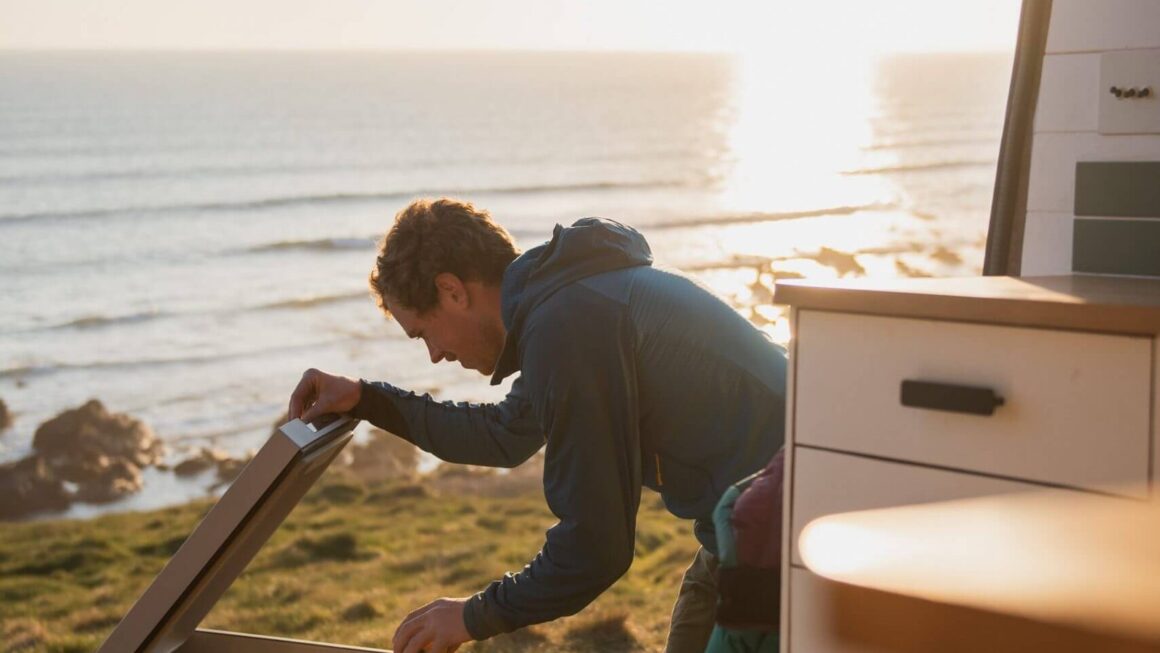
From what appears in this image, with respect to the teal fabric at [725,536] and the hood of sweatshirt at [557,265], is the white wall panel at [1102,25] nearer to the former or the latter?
the hood of sweatshirt at [557,265]

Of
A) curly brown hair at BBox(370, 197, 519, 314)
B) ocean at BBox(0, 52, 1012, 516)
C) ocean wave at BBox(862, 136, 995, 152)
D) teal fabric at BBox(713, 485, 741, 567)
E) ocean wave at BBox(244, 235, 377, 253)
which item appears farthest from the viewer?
ocean wave at BBox(862, 136, 995, 152)

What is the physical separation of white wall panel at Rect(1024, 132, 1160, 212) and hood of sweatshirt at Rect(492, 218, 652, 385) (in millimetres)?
897

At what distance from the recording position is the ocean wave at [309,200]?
27984mm

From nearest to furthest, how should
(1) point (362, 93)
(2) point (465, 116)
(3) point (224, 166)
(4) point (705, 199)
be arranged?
(4) point (705, 199) < (3) point (224, 166) < (2) point (465, 116) < (1) point (362, 93)

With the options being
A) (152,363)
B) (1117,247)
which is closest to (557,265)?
(1117,247)

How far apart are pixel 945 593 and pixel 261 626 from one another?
4.55m

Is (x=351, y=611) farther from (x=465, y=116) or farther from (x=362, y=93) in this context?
(x=362, y=93)

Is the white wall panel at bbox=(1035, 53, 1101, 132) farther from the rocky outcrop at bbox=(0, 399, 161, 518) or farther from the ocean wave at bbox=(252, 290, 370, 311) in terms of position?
the ocean wave at bbox=(252, 290, 370, 311)

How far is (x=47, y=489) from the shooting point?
39.6 feet

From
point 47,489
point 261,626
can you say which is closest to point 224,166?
point 47,489

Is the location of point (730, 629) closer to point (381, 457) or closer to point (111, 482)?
point (381, 457)

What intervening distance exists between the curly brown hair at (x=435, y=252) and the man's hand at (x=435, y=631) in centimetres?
54

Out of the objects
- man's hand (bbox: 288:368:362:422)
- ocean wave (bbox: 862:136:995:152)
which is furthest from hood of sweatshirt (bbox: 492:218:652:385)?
ocean wave (bbox: 862:136:995:152)

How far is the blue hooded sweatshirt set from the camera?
6.19ft
